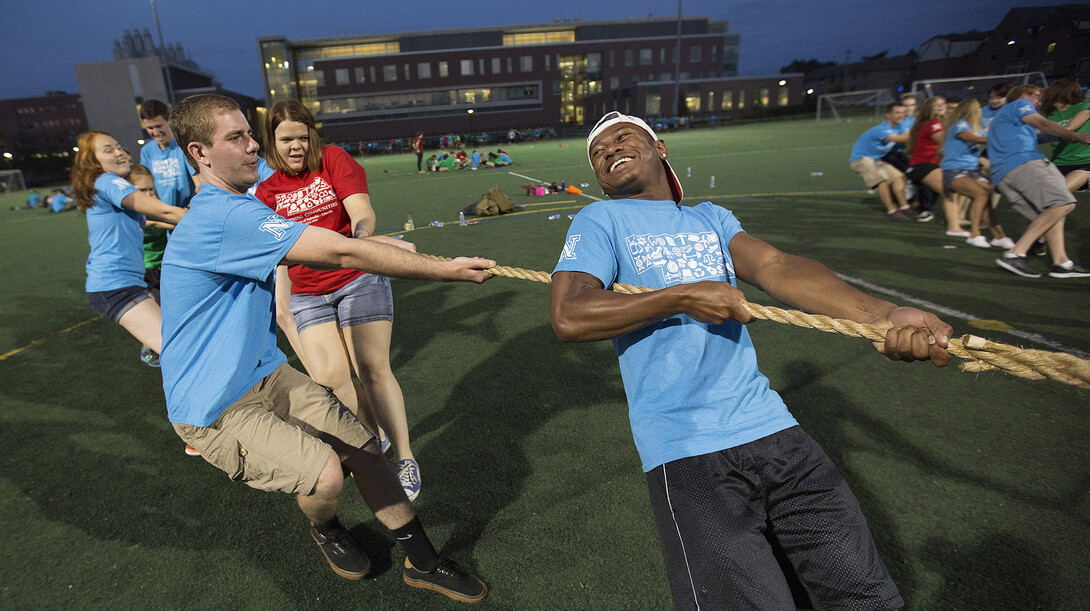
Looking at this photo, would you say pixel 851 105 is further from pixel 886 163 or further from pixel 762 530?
pixel 762 530

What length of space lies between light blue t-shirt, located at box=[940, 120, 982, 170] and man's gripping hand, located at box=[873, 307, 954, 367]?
8.91 metres

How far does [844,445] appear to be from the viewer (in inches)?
143

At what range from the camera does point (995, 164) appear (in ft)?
24.4

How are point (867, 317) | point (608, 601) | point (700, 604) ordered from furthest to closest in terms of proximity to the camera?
point (608, 601)
point (867, 317)
point (700, 604)

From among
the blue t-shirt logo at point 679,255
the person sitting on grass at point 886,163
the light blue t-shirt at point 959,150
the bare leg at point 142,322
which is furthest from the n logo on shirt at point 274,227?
the person sitting on grass at point 886,163

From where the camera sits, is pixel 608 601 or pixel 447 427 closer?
pixel 608 601

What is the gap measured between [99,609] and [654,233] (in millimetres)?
3273

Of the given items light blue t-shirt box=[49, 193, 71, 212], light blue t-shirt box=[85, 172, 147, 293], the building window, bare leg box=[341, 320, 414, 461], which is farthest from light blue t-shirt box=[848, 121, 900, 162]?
the building window

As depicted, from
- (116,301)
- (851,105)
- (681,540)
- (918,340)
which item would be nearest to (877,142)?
(918,340)

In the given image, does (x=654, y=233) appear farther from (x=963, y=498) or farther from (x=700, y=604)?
(x=963, y=498)

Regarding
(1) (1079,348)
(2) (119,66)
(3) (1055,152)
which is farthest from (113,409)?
(2) (119,66)

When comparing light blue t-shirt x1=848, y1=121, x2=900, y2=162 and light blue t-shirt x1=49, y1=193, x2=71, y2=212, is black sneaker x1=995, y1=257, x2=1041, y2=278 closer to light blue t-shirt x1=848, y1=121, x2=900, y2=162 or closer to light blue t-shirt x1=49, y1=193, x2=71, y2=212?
light blue t-shirt x1=848, y1=121, x2=900, y2=162

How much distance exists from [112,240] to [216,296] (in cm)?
331

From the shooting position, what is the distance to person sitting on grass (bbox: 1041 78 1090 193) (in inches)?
318
